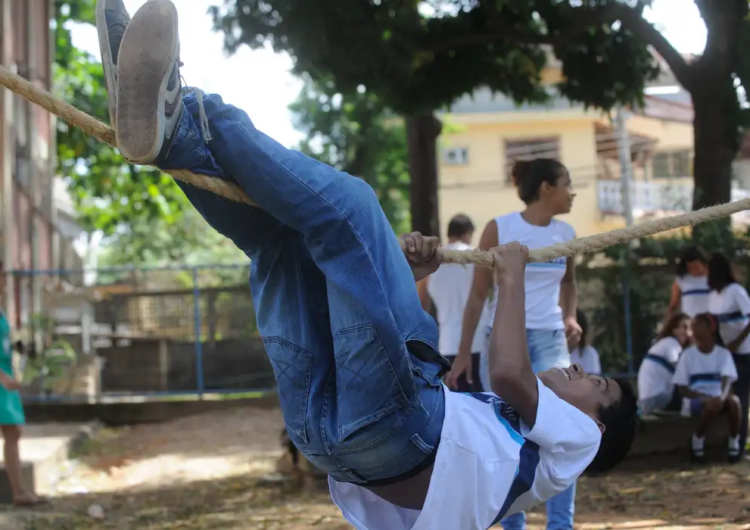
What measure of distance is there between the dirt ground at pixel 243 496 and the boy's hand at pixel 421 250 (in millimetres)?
2743

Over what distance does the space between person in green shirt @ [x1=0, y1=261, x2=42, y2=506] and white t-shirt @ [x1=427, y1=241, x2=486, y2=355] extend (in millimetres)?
2691

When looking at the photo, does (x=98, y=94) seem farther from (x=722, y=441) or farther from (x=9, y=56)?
(x=722, y=441)

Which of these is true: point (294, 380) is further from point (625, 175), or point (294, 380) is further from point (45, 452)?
point (625, 175)

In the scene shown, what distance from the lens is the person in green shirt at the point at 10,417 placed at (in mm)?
6062

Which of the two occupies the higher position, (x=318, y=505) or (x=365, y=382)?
(x=365, y=382)

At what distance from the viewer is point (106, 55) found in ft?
8.63

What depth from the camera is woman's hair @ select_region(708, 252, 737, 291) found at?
281 inches

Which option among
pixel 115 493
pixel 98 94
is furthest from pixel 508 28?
pixel 98 94

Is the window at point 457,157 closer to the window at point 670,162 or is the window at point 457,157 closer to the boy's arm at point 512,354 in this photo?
the window at point 670,162

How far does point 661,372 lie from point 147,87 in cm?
597

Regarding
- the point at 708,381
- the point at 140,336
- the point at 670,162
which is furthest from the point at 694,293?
the point at 670,162

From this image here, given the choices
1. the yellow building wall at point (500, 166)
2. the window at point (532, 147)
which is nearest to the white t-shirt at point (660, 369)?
the yellow building wall at point (500, 166)

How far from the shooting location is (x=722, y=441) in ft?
24.1

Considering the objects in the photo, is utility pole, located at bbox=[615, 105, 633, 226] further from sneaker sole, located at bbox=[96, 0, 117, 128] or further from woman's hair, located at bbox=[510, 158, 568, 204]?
sneaker sole, located at bbox=[96, 0, 117, 128]
